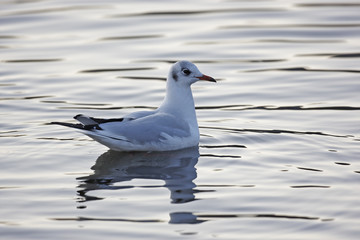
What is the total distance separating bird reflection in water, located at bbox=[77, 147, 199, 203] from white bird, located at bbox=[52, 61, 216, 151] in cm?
13

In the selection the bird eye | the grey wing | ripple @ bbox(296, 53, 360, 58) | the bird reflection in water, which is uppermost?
the bird eye

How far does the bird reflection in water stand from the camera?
26.3ft

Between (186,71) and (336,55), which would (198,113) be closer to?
(186,71)

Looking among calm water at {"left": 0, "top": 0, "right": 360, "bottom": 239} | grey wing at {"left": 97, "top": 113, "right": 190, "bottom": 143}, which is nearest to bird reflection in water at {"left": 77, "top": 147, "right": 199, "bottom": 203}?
calm water at {"left": 0, "top": 0, "right": 360, "bottom": 239}

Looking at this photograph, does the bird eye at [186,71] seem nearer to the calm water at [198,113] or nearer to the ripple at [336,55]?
the calm water at [198,113]

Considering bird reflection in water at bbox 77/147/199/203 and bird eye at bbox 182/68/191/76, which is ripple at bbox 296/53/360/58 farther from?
bird reflection in water at bbox 77/147/199/203

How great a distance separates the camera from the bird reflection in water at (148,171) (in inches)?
316

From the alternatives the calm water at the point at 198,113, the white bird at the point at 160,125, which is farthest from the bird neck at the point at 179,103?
the calm water at the point at 198,113

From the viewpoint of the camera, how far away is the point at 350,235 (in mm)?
6660

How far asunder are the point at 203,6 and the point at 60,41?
12.6 feet

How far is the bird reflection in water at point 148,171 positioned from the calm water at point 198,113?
0.08ft

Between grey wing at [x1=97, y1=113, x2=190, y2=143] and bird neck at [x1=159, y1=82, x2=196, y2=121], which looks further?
bird neck at [x1=159, y1=82, x2=196, y2=121]

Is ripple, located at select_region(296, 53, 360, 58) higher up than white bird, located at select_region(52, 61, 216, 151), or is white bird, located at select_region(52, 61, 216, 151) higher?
ripple, located at select_region(296, 53, 360, 58)

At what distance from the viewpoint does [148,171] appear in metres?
8.77
